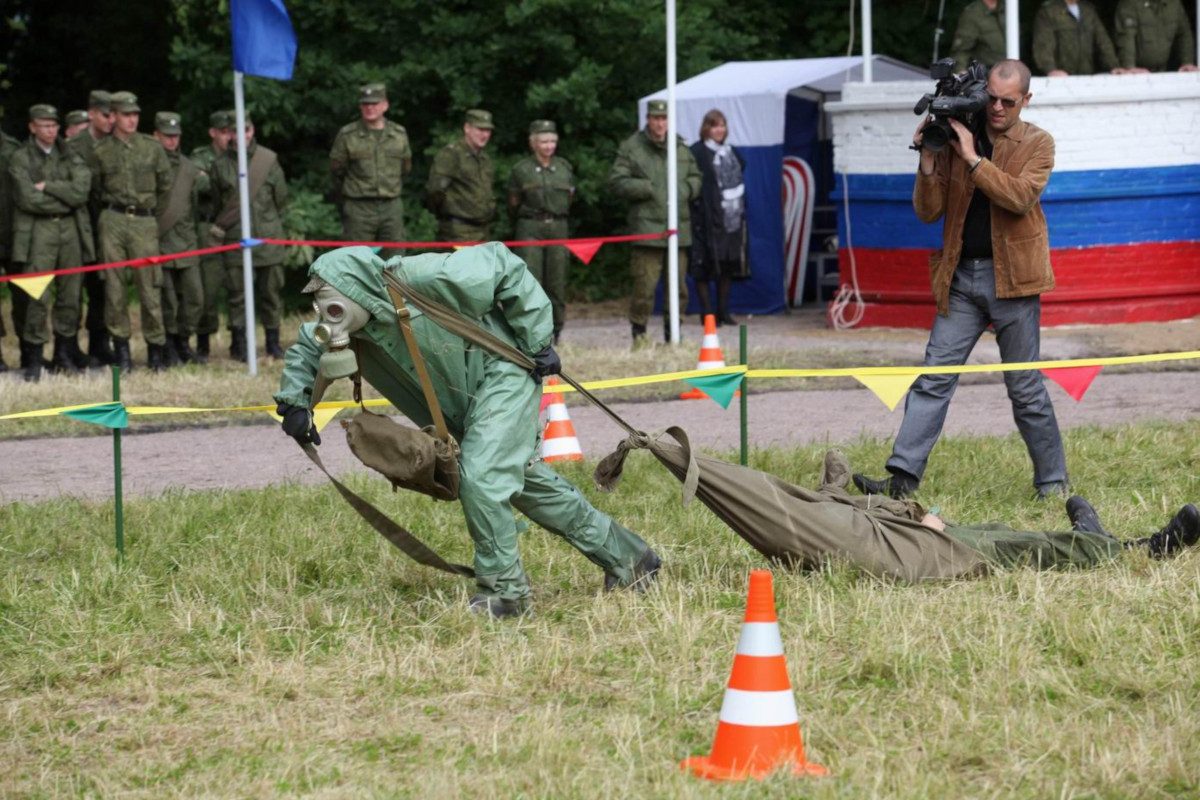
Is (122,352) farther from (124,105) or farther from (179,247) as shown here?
(124,105)

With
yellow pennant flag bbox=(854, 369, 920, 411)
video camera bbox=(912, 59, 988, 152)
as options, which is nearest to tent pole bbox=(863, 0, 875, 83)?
video camera bbox=(912, 59, 988, 152)

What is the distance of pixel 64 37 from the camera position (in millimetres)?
23562

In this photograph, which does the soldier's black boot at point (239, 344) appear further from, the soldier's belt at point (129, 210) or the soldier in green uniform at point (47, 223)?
the soldier in green uniform at point (47, 223)

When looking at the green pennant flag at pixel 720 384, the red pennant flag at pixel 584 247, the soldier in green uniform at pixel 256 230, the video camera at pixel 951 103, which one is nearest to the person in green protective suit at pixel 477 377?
the green pennant flag at pixel 720 384

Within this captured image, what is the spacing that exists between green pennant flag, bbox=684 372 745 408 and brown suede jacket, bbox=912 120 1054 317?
3.36ft

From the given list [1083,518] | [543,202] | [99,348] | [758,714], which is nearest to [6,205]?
[99,348]

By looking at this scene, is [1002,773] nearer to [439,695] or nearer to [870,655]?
[870,655]

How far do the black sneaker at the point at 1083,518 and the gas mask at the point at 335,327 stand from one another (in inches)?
113

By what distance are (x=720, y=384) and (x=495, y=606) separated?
2.34 metres

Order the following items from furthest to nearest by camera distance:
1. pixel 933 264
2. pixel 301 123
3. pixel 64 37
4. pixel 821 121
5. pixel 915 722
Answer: pixel 64 37 → pixel 301 123 → pixel 821 121 → pixel 933 264 → pixel 915 722

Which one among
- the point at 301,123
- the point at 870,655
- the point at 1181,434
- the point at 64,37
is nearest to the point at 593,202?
the point at 301,123

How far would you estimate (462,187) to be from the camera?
52.7 feet

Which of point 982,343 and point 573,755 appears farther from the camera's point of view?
point 982,343

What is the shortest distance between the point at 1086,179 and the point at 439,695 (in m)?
10.6
